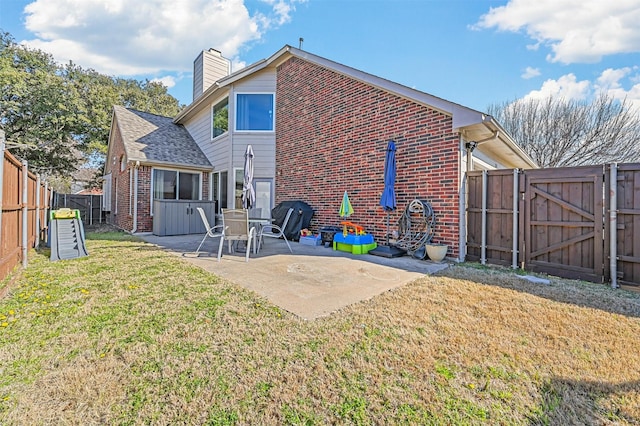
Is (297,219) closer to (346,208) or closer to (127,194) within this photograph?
(346,208)

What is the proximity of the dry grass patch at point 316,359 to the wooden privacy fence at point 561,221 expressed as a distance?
0.99m

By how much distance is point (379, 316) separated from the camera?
2.97 metres

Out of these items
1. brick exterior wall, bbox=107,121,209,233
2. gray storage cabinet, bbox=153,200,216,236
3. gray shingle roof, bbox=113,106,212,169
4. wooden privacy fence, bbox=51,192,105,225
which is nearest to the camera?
gray storage cabinet, bbox=153,200,216,236

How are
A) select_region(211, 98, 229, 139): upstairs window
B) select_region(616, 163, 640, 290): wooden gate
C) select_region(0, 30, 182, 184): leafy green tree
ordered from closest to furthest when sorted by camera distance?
select_region(616, 163, 640, 290): wooden gate, select_region(211, 98, 229, 139): upstairs window, select_region(0, 30, 182, 184): leafy green tree

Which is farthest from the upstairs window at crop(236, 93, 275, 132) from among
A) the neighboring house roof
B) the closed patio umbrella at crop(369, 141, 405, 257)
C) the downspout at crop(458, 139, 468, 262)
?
the downspout at crop(458, 139, 468, 262)

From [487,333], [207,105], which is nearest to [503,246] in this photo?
[487,333]

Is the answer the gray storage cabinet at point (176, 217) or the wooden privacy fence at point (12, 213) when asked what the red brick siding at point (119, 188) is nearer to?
the gray storage cabinet at point (176, 217)

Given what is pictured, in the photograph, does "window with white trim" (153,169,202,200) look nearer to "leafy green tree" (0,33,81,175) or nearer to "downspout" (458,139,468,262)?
"downspout" (458,139,468,262)

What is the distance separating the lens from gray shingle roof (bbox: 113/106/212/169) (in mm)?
10906

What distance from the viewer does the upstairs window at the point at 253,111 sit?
10.6 meters

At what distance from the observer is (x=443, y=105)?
5.95 meters

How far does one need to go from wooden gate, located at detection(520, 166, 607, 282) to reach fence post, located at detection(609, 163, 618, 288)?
0.11 metres

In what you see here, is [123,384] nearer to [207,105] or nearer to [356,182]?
[356,182]

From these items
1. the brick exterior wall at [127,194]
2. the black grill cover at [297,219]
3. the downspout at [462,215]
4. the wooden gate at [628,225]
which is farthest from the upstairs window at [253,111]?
the wooden gate at [628,225]
